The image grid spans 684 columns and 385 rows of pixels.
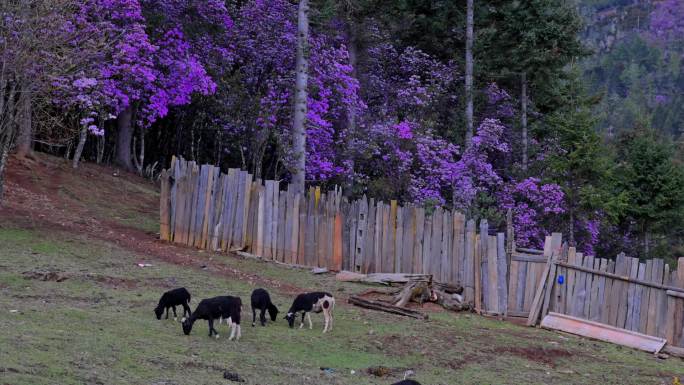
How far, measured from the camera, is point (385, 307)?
14711 mm

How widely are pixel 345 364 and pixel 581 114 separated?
65.4 feet

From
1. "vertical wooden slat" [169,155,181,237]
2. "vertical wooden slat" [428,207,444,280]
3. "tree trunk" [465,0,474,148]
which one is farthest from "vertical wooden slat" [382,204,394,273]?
"tree trunk" [465,0,474,148]

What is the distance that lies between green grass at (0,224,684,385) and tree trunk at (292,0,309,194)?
6.63 m

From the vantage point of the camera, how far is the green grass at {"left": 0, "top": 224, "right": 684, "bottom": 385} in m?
9.18

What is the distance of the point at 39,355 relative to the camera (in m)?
8.84

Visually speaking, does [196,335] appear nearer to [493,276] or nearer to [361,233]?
[493,276]

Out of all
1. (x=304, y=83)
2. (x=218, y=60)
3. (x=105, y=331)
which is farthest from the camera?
(x=218, y=60)

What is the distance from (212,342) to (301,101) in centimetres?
1296

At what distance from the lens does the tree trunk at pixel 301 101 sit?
2295 cm

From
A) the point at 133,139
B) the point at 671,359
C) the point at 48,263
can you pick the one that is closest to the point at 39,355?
the point at 48,263

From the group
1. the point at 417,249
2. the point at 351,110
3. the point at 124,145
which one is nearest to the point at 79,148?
the point at 124,145

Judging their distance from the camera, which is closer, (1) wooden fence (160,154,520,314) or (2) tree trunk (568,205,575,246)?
(1) wooden fence (160,154,520,314)

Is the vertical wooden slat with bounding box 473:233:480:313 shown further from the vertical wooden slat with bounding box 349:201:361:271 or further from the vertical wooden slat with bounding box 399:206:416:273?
the vertical wooden slat with bounding box 349:201:361:271

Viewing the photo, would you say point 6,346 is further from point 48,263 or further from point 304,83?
point 304,83
